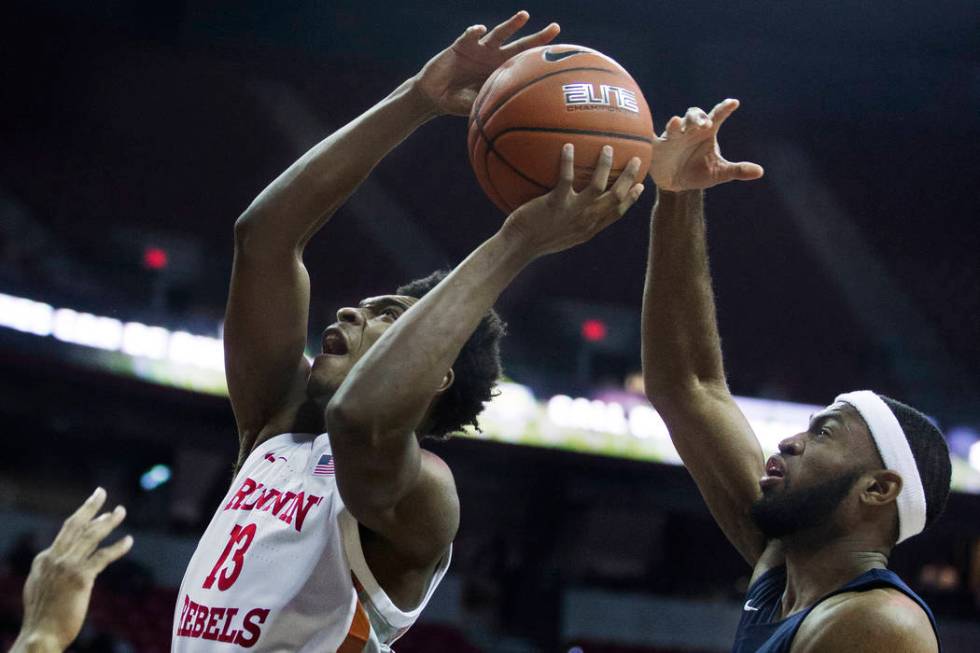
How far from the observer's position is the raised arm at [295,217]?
278 centimetres

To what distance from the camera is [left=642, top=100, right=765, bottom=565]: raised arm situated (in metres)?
3.21

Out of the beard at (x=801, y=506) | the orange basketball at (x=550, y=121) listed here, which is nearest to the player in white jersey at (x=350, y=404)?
the orange basketball at (x=550, y=121)

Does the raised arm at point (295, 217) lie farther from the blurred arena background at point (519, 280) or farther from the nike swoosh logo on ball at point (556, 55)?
the blurred arena background at point (519, 280)

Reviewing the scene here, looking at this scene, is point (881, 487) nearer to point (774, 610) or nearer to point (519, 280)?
point (774, 610)

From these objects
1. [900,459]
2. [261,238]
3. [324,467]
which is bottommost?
[324,467]

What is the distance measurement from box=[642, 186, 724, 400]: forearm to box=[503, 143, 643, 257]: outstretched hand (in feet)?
3.03

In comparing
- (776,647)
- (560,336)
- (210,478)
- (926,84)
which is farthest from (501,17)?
(776,647)

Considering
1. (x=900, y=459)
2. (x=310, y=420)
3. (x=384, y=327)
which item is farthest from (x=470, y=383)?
(x=900, y=459)

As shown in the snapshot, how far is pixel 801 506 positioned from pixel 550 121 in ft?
3.90

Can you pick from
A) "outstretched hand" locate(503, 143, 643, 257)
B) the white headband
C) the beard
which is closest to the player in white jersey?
"outstretched hand" locate(503, 143, 643, 257)

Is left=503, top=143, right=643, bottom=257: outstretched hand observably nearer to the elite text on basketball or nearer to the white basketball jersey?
the elite text on basketball

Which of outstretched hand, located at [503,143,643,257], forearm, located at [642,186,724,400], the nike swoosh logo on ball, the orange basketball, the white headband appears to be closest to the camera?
outstretched hand, located at [503,143,643,257]

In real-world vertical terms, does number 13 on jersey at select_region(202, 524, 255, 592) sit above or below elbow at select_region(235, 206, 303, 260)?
below

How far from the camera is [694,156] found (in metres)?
2.92
